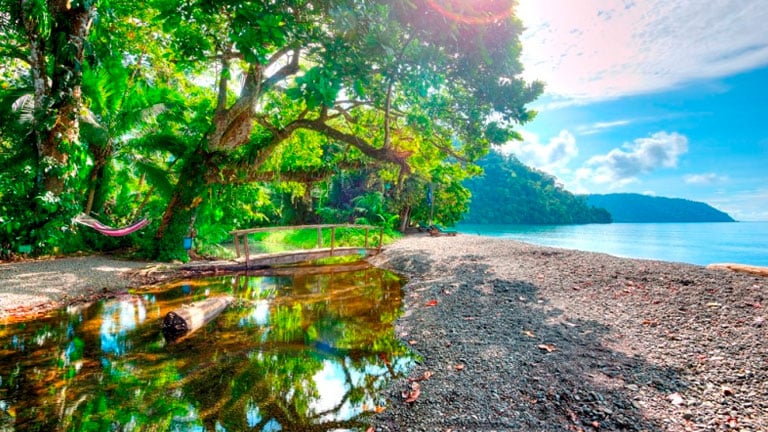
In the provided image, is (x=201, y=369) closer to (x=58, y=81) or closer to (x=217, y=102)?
(x=58, y=81)

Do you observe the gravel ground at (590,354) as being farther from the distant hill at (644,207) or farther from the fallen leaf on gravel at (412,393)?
the distant hill at (644,207)

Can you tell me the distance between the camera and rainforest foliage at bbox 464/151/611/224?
250 feet

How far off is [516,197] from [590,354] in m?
77.4

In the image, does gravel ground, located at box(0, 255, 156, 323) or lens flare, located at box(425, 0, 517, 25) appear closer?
gravel ground, located at box(0, 255, 156, 323)

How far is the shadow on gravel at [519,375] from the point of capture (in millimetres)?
3195

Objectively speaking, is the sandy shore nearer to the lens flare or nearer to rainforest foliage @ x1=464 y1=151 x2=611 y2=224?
the lens flare

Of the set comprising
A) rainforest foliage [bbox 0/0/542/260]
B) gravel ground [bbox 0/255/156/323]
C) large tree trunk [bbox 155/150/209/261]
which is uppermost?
rainforest foliage [bbox 0/0/542/260]

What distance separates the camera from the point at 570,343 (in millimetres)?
4844

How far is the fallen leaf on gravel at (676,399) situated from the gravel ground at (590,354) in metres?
0.01

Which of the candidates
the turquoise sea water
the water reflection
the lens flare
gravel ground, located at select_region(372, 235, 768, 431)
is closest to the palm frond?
the water reflection

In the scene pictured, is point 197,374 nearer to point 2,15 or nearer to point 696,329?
point 696,329

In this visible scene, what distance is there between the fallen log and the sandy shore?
8.83ft

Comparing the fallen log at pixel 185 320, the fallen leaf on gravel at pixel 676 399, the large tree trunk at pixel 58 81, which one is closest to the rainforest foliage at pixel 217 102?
the large tree trunk at pixel 58 81

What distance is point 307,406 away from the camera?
3.43m
